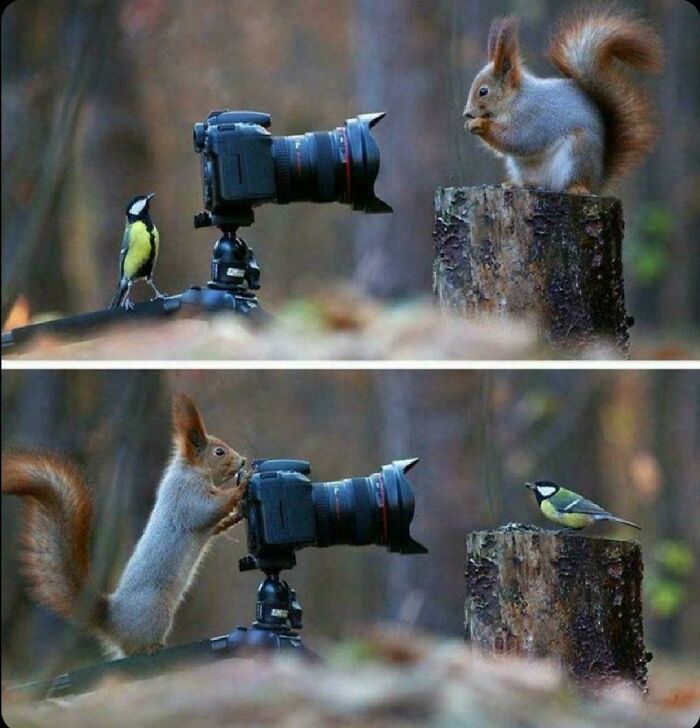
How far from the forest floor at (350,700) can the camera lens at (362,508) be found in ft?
0.72

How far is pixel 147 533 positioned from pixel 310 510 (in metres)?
0.31

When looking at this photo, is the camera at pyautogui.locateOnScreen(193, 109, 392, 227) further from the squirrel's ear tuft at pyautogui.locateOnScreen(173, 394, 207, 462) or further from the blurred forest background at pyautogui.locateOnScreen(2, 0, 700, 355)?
the squirrel's ear tuft at pyautogui.locateOnScreen(173, 394, 207, 462)

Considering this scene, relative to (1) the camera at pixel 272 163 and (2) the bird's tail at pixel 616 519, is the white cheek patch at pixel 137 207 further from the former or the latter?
(2) the bird's tail at pixel 616 519

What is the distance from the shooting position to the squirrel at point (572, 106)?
8.30ft

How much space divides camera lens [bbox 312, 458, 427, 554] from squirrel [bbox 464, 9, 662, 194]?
53 centimetres

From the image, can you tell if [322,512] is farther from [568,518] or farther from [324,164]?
[324,164]

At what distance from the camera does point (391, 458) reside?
2789mm

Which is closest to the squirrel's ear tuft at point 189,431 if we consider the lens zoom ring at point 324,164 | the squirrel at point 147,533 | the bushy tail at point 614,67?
the squirrel at point 147,533

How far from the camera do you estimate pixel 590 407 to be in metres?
3.03

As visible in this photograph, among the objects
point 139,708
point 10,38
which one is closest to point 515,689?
point 139,708

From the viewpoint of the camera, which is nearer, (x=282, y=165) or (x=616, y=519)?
(x=282, y=165)

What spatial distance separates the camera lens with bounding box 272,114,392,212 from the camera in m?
2.44

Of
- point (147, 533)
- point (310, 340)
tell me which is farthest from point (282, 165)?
point (147, 533)

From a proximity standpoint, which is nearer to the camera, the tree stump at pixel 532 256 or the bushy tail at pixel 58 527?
the tree stump at pixel 532 256
